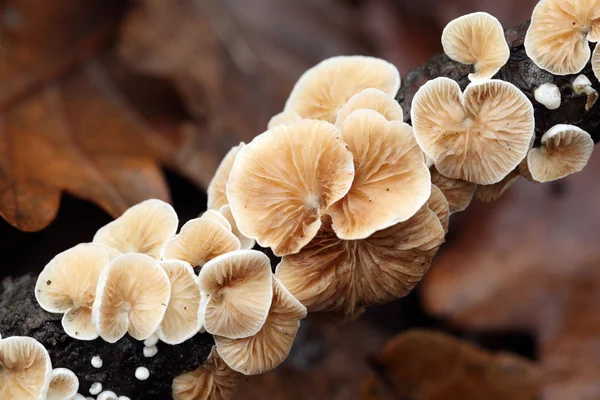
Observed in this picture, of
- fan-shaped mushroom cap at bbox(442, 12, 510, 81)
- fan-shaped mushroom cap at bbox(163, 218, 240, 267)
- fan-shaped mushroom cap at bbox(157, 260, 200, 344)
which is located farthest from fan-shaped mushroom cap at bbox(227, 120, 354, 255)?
fan-shaped mushroom cap at bbox(442, 12, 510, 81)

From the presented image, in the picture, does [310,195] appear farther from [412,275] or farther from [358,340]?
[358,340]

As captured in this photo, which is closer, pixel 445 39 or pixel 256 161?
pixel 256 161

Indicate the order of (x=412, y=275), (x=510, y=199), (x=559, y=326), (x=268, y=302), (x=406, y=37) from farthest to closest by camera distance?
(x=406, y=37)
(x=510, y=199)
(x=559, y=326)
(x=412, y=275)
(x=268, y=302)

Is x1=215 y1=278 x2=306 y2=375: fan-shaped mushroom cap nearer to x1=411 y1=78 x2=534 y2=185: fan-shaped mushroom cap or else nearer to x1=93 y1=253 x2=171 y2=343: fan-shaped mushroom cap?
x1=93 y1=253 x2=171 y2=343: fan-shaped mushroom cap

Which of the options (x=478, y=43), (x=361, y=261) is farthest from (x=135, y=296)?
(x=478, y=43)

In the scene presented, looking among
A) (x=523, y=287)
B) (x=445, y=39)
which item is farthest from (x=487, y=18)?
(x=523, y=287)

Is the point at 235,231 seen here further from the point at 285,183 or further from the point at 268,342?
the point at 268,342

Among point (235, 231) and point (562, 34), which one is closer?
point (562, 34)

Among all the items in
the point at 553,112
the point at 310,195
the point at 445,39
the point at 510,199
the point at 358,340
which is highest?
the point at 445,39
